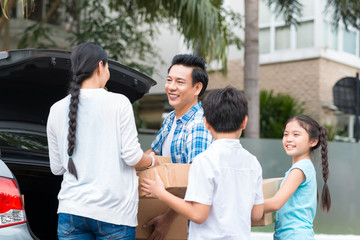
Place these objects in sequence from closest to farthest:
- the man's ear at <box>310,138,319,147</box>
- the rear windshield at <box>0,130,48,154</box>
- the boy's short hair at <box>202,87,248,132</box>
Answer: the boy's short hair at <box>202,87,248,132</box> → the man's ear at <box>310,138,319,147</box> → the rear windshield at <box>0,130,48,154</box>

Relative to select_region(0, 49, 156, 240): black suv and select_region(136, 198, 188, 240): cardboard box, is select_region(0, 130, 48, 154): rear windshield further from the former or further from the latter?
select_region(136, 198, 188, 240): cardboard box

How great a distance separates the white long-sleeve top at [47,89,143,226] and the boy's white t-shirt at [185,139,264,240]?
0.96 ft

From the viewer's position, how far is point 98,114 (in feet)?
7.20

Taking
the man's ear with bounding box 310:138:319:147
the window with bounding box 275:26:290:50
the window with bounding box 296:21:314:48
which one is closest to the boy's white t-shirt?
the man's ear with bounding box 310:138:319:147

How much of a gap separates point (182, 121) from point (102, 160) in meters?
0.60

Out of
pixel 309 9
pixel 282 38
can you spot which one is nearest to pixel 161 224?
pixel 309 9

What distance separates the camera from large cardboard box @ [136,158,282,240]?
2166 millimetres

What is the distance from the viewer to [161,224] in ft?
8.23

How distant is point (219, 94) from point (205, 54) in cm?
580

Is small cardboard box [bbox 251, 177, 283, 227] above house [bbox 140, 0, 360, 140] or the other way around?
the other way around

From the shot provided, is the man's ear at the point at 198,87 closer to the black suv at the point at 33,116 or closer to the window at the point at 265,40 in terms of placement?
the black suv at the point at 33,116

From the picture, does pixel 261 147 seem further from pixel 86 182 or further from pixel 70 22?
pixel 70 22

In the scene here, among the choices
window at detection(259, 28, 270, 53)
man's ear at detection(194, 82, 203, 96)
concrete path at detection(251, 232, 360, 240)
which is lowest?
concrete path at detection(251, 232, 360, 240)

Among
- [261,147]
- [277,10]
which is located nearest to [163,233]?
[261,147]
